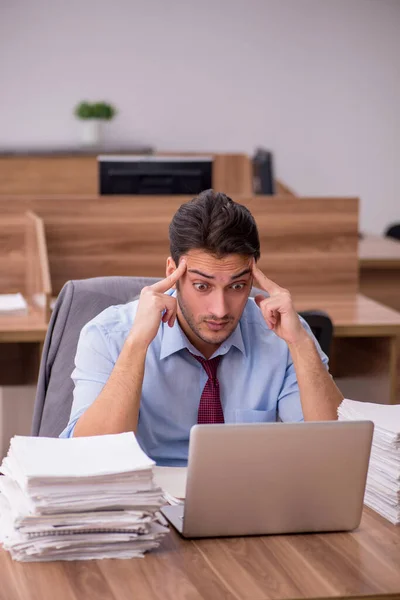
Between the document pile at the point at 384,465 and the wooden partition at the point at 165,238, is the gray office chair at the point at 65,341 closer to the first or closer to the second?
the document pile at the point at 384,465

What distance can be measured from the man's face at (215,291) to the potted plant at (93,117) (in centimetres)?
510

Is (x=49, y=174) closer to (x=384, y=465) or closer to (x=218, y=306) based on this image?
(x=218, y=306)

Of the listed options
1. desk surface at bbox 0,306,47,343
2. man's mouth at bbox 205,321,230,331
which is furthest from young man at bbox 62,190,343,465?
desk surface at bbox 0,306,47,343

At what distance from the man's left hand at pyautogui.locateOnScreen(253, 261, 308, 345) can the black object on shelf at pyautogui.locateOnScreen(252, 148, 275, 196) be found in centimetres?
310

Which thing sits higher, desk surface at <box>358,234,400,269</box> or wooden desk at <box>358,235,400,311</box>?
desk surface at <box>358,234,400,269</box>

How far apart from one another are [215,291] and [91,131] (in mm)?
5236

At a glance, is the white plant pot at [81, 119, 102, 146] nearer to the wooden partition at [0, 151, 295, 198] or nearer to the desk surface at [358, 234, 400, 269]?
the wooden partition at [0, 151, 295, 198]

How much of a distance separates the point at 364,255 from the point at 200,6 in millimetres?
3133

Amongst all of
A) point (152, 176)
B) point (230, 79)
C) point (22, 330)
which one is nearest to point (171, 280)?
point (22, 330)

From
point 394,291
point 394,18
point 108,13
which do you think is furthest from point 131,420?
point 394,18

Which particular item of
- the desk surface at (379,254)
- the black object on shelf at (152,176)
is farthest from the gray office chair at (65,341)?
the desk surface at (379,254)

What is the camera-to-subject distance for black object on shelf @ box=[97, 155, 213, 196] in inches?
157

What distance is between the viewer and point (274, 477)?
145 centimetres

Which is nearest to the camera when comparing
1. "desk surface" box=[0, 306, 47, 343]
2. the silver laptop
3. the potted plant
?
the silver laptop
